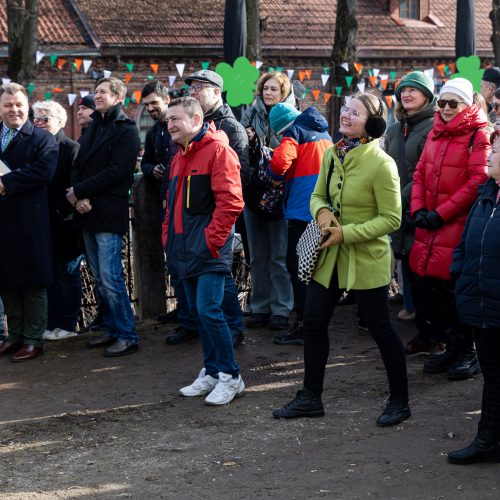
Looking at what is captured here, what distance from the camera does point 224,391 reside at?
6.23m

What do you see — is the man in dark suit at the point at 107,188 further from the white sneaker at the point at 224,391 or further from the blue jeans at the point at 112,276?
the white sneaker at the point at 224,391

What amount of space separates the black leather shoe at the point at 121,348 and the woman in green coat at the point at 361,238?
219cm

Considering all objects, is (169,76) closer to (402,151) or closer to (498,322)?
(402,151)

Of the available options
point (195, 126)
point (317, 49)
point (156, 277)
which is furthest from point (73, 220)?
point (317, 49)

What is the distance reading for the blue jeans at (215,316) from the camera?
6.16 m

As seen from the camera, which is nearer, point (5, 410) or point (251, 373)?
point (5, 410)

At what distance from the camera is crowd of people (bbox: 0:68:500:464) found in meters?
5.60

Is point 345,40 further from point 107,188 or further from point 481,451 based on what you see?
point 481,451

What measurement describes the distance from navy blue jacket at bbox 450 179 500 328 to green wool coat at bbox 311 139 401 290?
62 cm

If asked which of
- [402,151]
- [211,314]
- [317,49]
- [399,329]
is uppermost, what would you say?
[317,49]

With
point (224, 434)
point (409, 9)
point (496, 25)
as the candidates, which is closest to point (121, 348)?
point (224, 434)

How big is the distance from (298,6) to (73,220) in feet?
76.7

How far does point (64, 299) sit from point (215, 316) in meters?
2.51

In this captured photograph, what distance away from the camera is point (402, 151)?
720 cm
